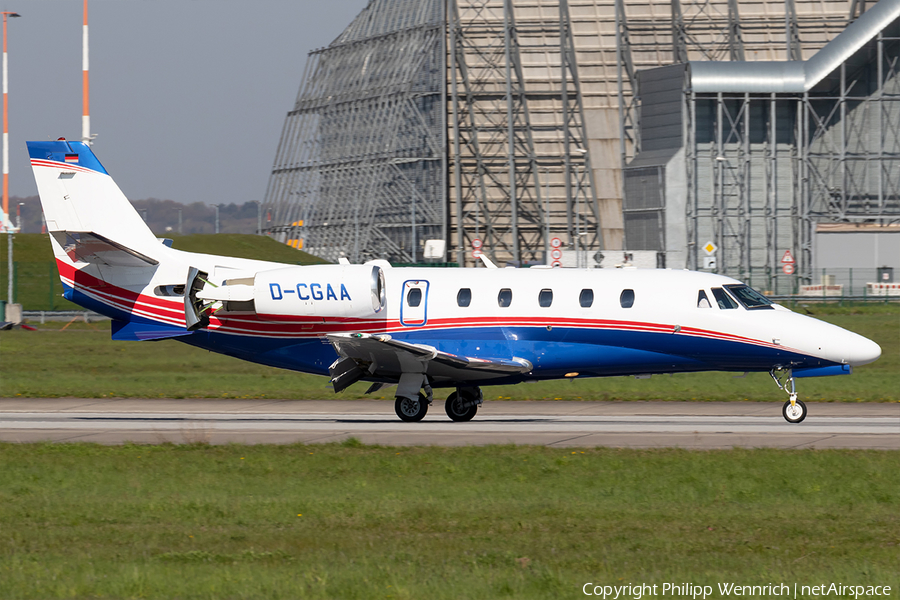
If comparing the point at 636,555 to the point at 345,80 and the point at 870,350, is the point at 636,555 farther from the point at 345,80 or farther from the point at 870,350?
the point at 345,80

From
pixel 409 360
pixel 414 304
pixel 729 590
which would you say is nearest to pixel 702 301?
pixel 414 304

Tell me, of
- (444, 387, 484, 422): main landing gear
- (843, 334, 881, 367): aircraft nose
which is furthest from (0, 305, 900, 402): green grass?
(843, 334, 881, 367): aircraft nose

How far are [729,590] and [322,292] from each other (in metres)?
15.5

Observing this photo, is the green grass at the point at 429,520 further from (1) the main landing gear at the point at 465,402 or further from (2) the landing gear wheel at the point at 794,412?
(1) the main landing gear at the point at 465,402

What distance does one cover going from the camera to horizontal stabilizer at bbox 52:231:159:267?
2475 centimetres

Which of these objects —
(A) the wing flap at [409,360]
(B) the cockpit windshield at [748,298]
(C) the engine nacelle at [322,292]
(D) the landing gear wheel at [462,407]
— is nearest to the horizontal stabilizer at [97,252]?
(C) the engine nacelle at [322,292]

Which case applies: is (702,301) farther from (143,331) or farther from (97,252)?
(97,252)

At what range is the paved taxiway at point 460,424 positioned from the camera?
20.6 meters

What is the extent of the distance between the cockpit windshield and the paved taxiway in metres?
2.53

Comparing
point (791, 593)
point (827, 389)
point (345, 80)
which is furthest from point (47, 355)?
Answer: point (345, 80)

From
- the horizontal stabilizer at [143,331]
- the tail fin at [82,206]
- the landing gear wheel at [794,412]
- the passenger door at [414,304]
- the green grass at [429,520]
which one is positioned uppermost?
the tail fin at [82,206]

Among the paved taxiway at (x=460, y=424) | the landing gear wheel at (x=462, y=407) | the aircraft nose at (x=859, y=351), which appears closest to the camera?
the paved taxiway at (x=460, y=424)

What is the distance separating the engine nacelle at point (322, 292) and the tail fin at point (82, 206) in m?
3.22

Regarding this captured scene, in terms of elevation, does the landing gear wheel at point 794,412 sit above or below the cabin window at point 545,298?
below
